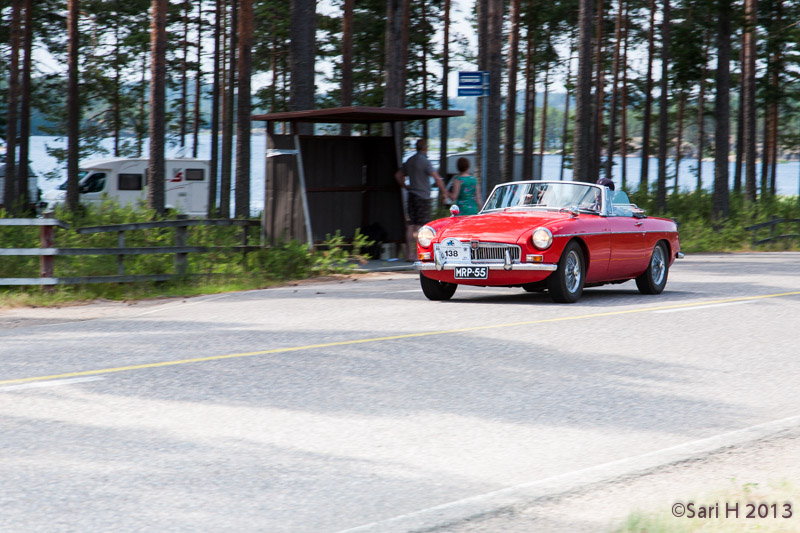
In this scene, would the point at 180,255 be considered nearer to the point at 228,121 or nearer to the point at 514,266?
the point at 514,266

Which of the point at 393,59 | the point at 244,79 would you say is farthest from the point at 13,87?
the point at 393,59

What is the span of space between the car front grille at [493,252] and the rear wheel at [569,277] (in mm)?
612

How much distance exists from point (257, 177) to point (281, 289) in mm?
138284

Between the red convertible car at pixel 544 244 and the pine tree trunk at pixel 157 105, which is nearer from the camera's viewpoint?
the red convertible car at pixel 544 244

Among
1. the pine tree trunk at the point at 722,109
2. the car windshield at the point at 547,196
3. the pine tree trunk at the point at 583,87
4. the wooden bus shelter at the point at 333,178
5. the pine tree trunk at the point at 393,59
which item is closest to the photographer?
the car windshield at the point at 547,196

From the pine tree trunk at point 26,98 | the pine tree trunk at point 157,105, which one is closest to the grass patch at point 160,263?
the pine tree trunk at point 157,105

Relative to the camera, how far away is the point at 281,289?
15438mm

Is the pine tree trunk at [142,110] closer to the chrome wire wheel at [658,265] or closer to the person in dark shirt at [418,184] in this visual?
→ the person in dark shirt at [418,184]

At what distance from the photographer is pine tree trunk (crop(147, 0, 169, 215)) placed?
19453mm

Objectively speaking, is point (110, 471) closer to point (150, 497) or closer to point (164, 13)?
point (150, 497)

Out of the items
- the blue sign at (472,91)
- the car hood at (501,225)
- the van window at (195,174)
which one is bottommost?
the car hood at (501,225)

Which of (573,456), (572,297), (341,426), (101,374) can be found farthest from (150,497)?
(572,297)

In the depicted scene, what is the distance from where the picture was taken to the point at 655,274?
14.7 m

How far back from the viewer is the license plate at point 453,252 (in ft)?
41.0
